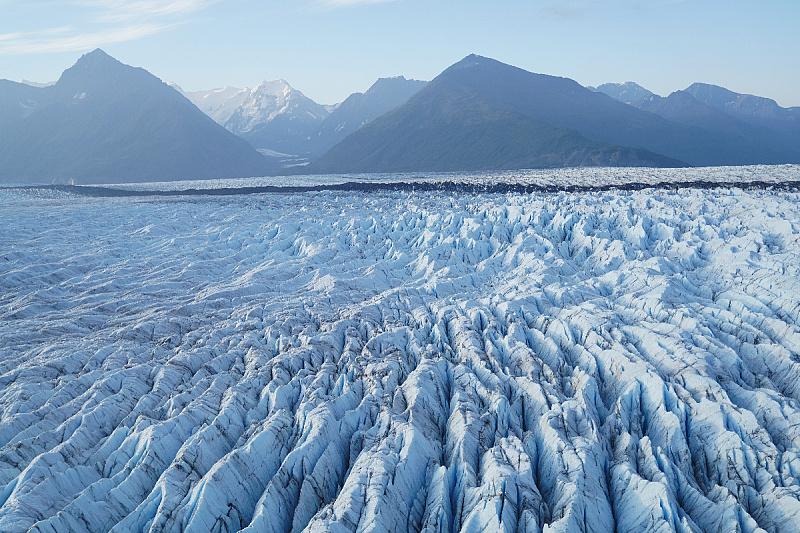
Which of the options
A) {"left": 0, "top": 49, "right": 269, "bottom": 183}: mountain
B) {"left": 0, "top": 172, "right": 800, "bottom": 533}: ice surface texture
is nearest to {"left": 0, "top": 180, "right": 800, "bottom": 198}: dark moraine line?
{"left": 0, "top": 172, "right": 800, "bottom": 533}: ice surface texture

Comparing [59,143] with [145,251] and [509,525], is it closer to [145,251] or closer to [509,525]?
[145,251]

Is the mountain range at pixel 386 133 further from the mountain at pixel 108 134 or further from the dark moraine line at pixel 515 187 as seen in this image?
the dark moraine line at pixel 515 187

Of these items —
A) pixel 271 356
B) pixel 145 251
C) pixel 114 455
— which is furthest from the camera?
pixel 145 251

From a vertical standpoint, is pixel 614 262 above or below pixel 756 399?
above

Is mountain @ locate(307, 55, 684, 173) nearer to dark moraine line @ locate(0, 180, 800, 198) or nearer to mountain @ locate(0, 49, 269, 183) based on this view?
mountain @ locate(0, 49, 269, 183)

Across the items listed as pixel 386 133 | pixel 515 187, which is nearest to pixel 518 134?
pixel 386 133

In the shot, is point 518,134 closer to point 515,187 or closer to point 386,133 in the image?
point 386,133

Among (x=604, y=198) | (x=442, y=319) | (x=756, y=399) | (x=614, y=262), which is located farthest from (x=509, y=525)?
(x=604, y=198)
